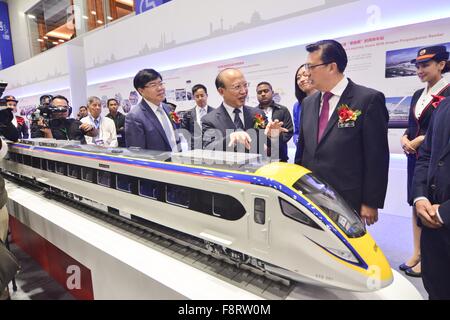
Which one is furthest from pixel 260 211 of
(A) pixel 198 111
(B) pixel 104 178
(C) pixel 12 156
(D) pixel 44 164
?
(C) pixel 12 156

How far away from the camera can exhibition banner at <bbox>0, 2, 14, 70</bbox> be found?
41.3 ft

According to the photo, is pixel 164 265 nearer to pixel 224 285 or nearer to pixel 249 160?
pixel 224 285

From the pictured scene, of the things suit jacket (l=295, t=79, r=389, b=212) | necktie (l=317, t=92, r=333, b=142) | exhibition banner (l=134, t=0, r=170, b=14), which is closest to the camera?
suit jacket (l=295, t=79, r=389, b=212)

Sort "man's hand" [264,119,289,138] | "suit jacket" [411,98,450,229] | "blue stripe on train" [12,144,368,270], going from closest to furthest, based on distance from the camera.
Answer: "blue stripe on train" [12,144,368,270], "suit jacket" [411,98,450,229], "man's hand" [264,119,289,138]

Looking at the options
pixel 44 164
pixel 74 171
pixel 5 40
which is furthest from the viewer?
pixel 5 40

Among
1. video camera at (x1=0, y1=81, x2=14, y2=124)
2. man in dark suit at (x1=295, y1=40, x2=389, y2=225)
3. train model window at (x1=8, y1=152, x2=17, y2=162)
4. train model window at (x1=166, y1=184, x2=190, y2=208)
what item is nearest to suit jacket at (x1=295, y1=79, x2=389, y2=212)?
man in dark suit at (x1=295, y1=40, x2=389, y2=225)

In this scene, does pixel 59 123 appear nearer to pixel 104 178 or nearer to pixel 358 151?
pixel 104 178

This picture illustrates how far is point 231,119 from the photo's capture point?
2.20 m

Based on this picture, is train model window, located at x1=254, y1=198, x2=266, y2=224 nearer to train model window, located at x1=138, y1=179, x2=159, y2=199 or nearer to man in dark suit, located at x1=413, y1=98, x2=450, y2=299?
train model window, located at x1=138, y1=179, x2=159, y2=199

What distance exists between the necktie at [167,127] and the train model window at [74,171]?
33.3 inches

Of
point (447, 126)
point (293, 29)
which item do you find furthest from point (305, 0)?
point (447, 126)

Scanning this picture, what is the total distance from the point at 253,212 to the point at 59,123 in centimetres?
340

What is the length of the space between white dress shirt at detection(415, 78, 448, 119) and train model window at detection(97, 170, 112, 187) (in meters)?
2.86
